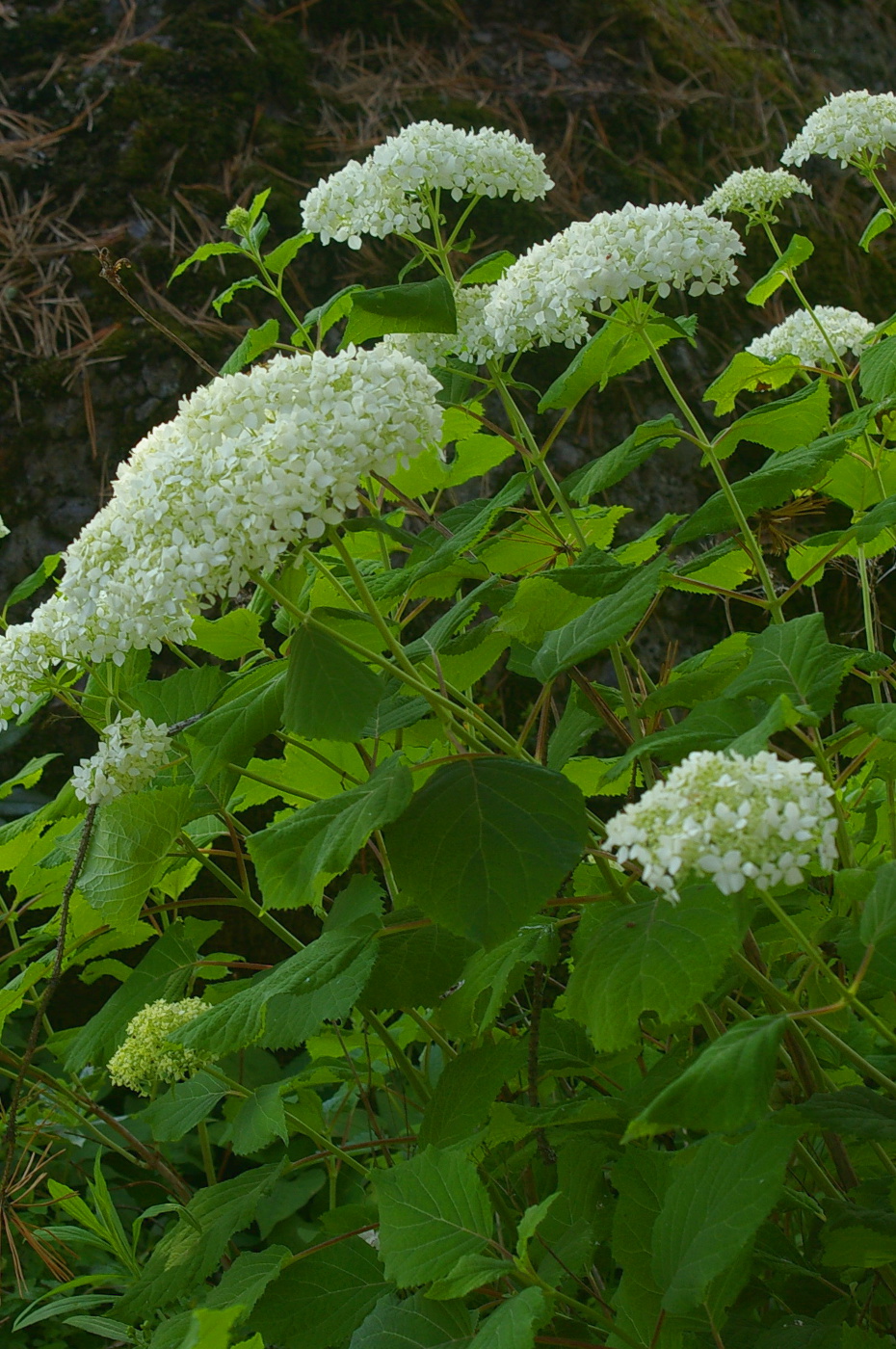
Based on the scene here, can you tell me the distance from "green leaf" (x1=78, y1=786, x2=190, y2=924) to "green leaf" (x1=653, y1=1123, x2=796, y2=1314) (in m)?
0.55

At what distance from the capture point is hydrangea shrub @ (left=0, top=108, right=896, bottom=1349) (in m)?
0.75

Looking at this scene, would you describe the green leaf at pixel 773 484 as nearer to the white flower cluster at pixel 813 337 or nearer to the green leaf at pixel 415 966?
the green leaf at pixel 415 966

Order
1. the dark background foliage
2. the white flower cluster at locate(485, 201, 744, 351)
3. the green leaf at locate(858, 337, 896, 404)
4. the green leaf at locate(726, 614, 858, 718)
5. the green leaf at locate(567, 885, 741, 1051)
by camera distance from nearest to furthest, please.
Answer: the green leaf at locate(567, 885, 741, 1051) < the green leaf at locate(726, 614, 858, 718) < the white flower cluster at locate(485, 201, 744, 351) < the green leaf at locate(858, 337, 896, 404) < the dark background foliage

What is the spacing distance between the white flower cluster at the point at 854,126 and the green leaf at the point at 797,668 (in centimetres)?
90

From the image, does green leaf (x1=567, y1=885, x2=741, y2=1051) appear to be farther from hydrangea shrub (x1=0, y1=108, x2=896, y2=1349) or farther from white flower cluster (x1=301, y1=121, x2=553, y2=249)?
white flower cluster (x1=301, y1=121, x2=553, y2=249)

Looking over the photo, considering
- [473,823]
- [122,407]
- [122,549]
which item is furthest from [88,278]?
[473,823]

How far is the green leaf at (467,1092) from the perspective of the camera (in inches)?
37.1

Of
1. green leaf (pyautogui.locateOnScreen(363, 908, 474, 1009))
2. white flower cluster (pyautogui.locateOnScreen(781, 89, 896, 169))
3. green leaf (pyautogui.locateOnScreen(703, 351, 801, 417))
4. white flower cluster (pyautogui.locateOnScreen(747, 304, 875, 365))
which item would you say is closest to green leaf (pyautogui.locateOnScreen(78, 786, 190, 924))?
green leaf (pyautogui.locateOnScreen(363, 908, 474, 1009))

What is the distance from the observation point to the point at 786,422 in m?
1.21

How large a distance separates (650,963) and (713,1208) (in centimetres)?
17

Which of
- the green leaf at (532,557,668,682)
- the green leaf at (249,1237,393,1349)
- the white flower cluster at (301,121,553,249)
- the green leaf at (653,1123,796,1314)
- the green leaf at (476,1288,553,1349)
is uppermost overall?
the white flower cluster at (301,121,553,249)

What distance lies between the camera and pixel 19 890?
52.9 inches

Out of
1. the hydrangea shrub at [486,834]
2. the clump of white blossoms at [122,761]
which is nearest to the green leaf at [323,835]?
the hydrangea shrub at [486,834]

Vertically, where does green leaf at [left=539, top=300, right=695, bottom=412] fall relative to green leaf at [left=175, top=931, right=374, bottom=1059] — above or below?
above
